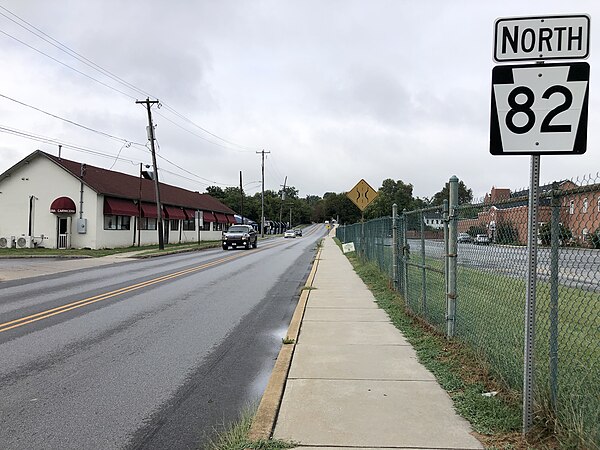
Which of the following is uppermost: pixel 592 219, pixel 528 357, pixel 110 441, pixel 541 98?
pixel 541 98

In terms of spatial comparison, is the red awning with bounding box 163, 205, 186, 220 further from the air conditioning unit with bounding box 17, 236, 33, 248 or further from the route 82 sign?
the route 82 sign

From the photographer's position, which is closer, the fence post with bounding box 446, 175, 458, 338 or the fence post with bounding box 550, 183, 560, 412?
the fence post with bounding box 550, 183, 560, 412

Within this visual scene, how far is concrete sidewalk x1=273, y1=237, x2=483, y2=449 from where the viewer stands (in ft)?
13.3

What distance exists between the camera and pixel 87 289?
46.0 ft

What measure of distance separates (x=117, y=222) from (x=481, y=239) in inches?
1464

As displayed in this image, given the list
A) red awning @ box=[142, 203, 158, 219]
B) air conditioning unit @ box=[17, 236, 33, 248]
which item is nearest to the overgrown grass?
air conditioning unit @ box=[17, 236, 33, 248]

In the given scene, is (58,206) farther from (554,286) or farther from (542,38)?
(554,286)

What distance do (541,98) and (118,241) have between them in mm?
38835

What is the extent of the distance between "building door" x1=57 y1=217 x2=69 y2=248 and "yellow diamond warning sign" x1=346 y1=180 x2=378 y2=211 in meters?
25.3

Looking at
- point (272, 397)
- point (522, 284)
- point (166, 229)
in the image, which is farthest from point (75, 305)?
point (166, 229)

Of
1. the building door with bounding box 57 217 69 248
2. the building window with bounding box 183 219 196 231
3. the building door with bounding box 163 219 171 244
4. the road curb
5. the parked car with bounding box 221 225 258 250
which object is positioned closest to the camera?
the road curb

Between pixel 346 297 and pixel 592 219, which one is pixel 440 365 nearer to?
pixel 592 219

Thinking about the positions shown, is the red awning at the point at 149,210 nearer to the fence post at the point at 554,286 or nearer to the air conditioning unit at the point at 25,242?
the air conditioning unit at the point at 25,242

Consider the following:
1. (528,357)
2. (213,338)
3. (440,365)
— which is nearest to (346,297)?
(213,338)
